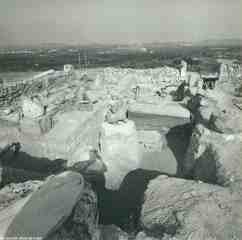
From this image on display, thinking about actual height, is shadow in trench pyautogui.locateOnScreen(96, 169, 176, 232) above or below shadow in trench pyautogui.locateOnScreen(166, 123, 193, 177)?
below

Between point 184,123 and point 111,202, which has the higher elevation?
point 184,123

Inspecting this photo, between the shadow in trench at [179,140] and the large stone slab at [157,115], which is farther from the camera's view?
the large stone slab at [157,115]

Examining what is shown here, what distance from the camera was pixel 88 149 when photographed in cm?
439

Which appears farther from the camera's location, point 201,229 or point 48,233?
point 201,229

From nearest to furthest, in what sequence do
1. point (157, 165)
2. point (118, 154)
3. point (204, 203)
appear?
1. point (204, 203)
2. point (118, 154)
3. point (157, 165)

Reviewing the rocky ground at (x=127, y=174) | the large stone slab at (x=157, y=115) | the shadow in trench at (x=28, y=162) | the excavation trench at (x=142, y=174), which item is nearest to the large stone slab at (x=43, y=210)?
the rocky ground at (x=127, y=174)

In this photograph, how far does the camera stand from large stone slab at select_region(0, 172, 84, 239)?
1.50 metres

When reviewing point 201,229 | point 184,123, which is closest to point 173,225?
point 201,229

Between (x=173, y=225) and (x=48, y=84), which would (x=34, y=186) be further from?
(x=48, y=84)

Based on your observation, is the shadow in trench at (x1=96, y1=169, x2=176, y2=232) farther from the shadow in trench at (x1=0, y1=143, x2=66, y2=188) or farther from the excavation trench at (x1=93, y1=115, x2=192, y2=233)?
the shadow in trench at (x1=0, y1=143, x2=66, y2=188)

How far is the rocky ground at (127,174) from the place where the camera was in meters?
1.79

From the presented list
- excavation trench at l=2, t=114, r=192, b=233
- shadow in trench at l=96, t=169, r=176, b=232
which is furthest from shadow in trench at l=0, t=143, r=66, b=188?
shadow in trench at l=96, t=169, r=176, b=232

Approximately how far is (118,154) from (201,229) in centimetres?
199

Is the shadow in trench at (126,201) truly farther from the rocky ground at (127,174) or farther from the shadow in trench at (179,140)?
the shadow in trench at (179,140)
